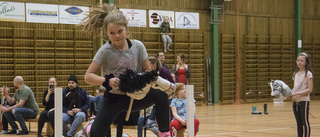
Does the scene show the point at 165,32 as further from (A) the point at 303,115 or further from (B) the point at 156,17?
(A) the point at 303,115

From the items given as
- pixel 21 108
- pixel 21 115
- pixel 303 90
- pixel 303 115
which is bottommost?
pixel 21 115

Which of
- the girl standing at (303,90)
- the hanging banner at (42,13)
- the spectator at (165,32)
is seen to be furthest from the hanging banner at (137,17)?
the girl standing at (303,90)

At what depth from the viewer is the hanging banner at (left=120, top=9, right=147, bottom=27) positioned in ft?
52.2

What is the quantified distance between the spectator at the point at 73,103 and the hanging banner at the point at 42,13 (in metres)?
6.65

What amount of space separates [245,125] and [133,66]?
22.9 ft

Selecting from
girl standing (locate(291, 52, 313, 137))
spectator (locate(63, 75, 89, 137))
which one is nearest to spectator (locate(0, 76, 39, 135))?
spectator (locate(63, 75, 89, 137))

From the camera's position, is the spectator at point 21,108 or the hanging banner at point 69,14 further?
the hanging banner at point 69,14

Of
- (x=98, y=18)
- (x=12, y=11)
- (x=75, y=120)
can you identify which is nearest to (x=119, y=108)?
(x=98, y=18)

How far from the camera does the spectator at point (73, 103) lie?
7.93 meters

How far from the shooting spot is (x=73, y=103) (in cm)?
808

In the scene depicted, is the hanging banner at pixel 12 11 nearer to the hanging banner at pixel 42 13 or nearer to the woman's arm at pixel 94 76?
the hanging banner at pixel 42 13

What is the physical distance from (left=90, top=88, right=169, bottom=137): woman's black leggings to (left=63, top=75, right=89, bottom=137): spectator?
4.73 metres

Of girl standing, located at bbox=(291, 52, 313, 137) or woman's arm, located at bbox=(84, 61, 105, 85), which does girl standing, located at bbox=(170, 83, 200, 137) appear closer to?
girl standing, located at bbox=(291, 52, 313, 137)

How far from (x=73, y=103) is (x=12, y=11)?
683 cm
